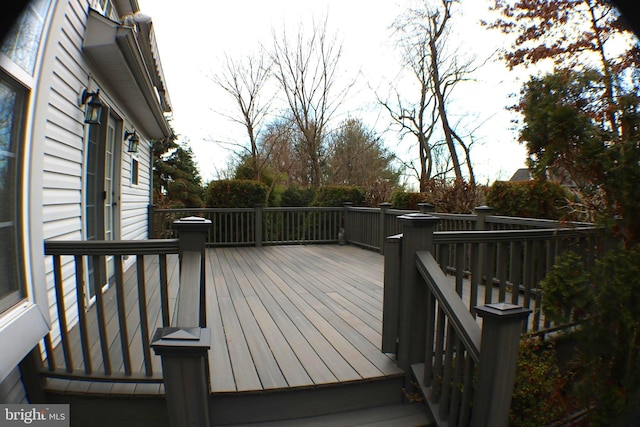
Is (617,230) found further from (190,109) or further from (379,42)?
(190,109)

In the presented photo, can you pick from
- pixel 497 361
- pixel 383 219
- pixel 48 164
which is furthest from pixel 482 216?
pixel 48 164

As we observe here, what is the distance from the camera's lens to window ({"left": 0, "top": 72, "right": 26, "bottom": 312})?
5.38 ft

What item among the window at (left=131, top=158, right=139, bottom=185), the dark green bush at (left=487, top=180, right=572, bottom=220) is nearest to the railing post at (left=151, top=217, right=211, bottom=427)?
the dark green bush at (left=487, top=180, right=572, bottom=220)

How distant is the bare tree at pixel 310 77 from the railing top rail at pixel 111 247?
1160 cm

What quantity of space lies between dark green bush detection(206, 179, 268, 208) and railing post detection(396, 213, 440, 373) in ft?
20.0

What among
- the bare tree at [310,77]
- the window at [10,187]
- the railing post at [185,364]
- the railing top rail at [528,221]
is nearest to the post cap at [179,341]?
the railing post at [185,364]

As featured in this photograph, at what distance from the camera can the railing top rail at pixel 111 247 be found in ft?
5.98

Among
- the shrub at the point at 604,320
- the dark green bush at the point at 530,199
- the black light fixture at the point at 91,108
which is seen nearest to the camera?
the shrub at the point at 604,320

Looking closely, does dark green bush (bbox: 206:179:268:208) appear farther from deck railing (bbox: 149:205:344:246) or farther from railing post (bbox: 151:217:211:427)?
railing post (bbox: 151:217:211:427)

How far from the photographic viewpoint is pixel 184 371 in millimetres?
1477

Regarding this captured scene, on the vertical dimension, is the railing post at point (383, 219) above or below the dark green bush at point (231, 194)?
below

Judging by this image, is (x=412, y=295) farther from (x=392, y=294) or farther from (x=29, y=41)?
(x=29, y=41)

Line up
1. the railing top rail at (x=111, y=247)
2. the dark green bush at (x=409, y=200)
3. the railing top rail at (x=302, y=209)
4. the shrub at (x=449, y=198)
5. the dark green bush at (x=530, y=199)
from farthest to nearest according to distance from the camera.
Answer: the railing top rail at (x=302, y=209), the dark green bush at (x=409, y=200), the shrub at (x=449, y=198), the dark green bush at (x=530, y=199), the railing top rail at (x=111, y=247)

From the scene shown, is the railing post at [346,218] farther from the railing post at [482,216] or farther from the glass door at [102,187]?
the glass door at [102,187]
